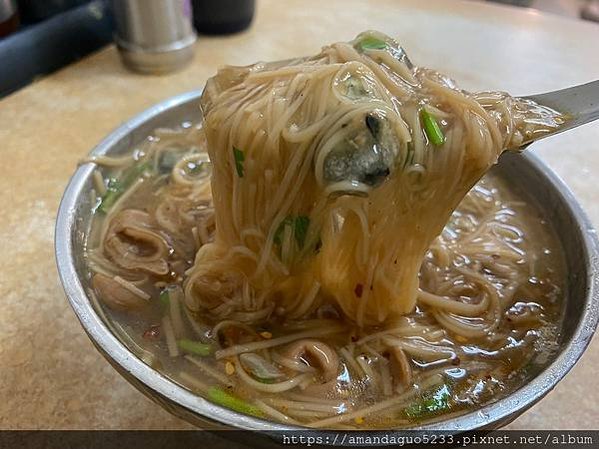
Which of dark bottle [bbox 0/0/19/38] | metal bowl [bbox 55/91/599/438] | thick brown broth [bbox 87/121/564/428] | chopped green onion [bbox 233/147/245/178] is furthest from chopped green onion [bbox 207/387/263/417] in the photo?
dark bottle [bbox 0/0/19/38]

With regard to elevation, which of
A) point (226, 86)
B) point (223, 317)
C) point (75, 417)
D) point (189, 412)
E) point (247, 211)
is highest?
point (226, 86)

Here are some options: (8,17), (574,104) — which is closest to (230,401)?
(574,104)

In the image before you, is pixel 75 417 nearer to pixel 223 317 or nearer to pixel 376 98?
pixel 223 317

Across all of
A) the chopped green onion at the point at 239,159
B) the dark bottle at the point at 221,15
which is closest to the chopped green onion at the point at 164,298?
the chopped green onion at the point at 239,159

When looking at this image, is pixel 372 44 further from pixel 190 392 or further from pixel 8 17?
pixel 8 17

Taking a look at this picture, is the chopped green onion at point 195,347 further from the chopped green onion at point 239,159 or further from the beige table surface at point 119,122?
the chopped green onion at point 239,159

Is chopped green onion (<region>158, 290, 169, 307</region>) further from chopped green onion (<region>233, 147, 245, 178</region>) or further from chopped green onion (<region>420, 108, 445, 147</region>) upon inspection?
chopped green onion (<region>420, 108, 445, 147</region>)

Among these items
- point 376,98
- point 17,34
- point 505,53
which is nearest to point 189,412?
point 376,98
